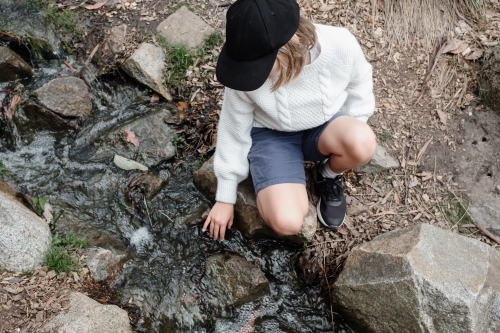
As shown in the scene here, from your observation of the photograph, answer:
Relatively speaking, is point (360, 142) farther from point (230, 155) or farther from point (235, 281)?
point (235, 281)

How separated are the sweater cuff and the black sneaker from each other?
0.55 m

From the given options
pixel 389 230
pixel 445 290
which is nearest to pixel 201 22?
pixel 389 230

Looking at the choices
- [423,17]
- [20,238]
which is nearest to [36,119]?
[20,238]

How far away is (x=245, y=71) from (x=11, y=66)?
7.48 ft

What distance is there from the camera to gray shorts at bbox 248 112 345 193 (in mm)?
2631

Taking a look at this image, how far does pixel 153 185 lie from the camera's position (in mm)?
3154

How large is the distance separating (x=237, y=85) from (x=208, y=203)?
3.88ft

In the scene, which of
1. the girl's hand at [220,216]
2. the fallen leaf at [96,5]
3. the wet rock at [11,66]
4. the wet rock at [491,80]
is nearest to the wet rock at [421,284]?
the girl's hand at [220,216]

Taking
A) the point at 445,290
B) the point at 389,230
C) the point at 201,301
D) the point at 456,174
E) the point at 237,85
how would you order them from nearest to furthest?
the point at 237,85, the point at 445,290, the point at 201,301, the point at 389,230, the point at 456,174

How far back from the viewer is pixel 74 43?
383cm

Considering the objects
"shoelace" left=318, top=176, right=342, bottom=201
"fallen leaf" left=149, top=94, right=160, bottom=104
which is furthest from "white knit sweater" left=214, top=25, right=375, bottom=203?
"fallen leaf" left=149, top=94, right=160, bottom=104

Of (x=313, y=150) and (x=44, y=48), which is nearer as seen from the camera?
(x=313, y=150)

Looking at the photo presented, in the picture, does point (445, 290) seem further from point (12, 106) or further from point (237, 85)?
point (12, 106)

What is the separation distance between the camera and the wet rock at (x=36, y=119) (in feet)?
11.1
